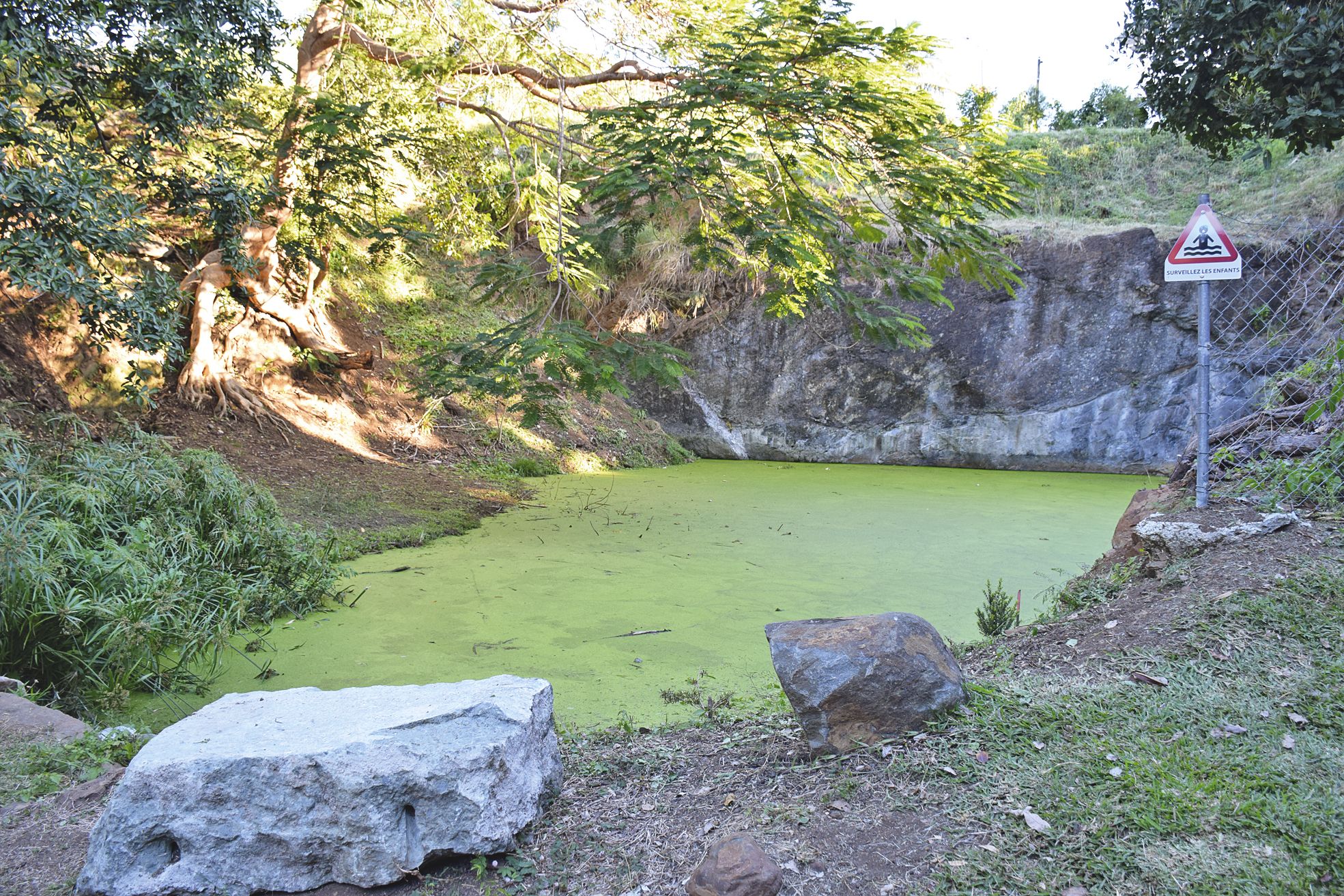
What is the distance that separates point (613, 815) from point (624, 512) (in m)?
4.77

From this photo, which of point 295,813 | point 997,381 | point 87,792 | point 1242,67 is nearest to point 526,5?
point 1242,67

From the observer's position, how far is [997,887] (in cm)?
170

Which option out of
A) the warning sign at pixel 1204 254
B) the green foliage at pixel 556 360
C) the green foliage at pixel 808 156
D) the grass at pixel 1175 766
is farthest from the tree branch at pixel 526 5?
the grass at pixel 1175 766

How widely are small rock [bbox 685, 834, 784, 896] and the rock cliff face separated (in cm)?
768

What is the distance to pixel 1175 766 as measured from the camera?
1991 mm

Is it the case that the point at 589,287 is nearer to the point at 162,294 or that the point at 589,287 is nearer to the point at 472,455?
the point at 162,294

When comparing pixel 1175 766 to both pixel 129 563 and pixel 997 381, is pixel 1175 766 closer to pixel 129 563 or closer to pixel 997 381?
pixel 129 563

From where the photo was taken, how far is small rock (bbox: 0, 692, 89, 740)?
8.19 ft

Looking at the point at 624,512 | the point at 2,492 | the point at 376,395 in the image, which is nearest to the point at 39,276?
the point at 2,492

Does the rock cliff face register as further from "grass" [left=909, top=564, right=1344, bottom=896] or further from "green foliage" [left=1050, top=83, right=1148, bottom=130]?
"grass" [left=909, top=564, right=1344, bottom=896]

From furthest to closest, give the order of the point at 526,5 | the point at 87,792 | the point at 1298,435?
the point at 526,5, the point at 1298,435, the point at 87,792

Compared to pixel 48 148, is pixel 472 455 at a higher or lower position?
lower

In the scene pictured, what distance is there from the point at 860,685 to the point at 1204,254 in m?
2.65

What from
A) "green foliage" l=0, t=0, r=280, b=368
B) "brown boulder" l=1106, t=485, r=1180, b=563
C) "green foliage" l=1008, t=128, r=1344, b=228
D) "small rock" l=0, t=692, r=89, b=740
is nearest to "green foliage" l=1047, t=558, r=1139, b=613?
"brown boulder" l=1106, t=485, r=1180, b=563
